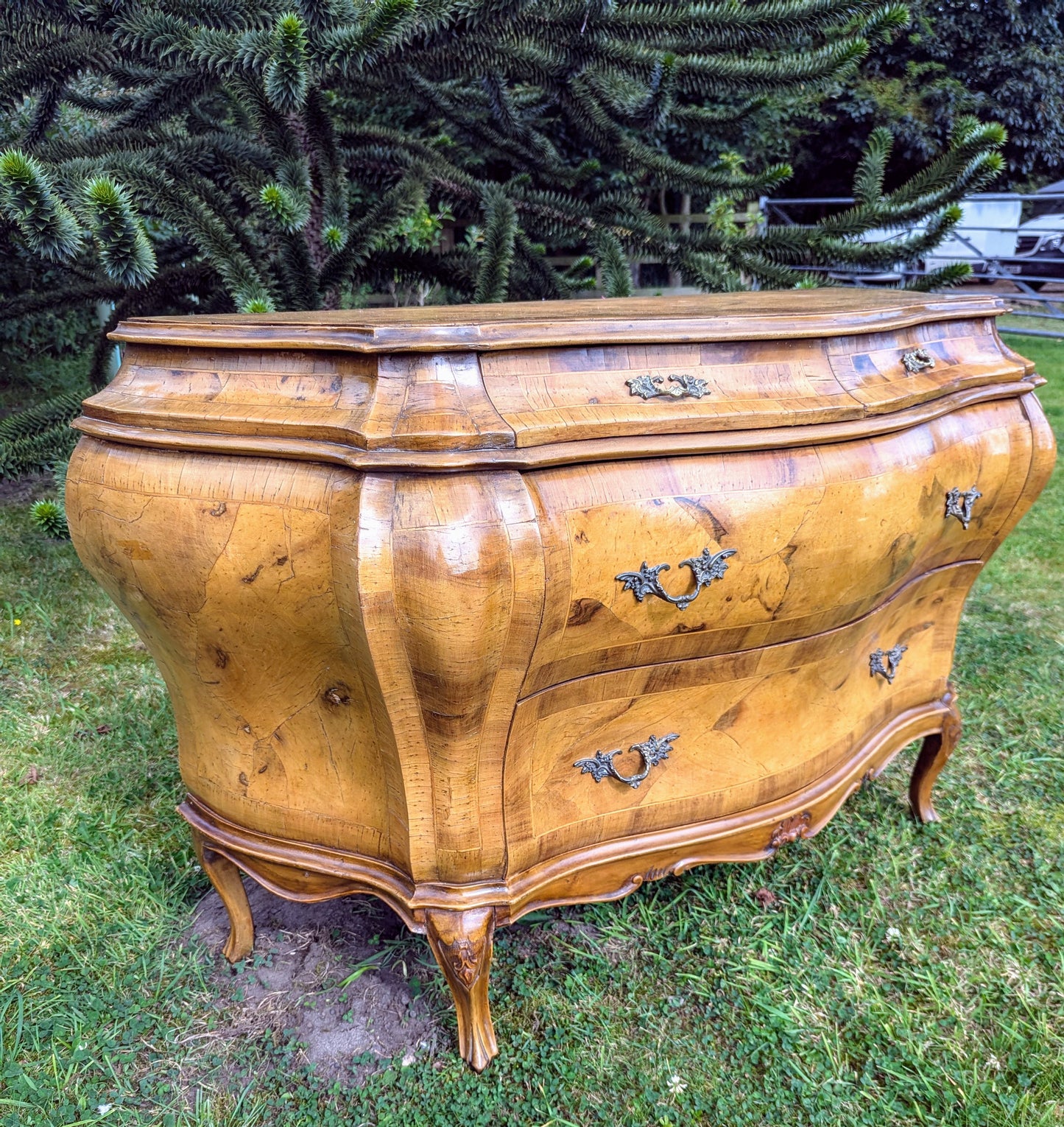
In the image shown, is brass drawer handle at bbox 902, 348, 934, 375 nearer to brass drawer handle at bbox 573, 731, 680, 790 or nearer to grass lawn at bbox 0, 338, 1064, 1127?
brass drawer handle at bbox 573, 731, 680, 790

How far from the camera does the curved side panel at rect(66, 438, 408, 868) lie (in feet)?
4.23

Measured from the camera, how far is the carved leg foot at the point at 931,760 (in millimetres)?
2270

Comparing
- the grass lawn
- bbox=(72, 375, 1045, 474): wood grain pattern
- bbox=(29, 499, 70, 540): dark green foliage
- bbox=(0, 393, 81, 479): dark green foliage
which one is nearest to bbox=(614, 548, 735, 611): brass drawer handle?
bbox=(72, 375, 1045, 474): wood grain pattern

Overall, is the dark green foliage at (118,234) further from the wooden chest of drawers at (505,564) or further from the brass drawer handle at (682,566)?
the brass drawer handle at (682,566)

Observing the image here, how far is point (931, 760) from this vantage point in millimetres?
2348

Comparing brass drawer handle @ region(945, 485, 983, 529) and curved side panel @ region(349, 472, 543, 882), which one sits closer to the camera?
curved side panel @ region(349, 472, 543, 882)

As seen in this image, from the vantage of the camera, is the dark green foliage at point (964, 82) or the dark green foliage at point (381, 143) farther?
the dark green foliage at point (964, 82)

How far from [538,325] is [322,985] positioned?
1.46 m

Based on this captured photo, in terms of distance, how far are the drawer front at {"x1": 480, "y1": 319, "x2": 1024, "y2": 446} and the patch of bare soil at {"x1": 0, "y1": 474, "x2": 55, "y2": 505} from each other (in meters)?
4.09

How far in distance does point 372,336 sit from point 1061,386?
7.38 metres

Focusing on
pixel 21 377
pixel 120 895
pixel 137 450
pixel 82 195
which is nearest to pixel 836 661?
pixel 137 450

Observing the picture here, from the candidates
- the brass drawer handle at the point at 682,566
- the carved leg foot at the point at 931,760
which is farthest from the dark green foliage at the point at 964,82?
the brass drawer handle at the point at 682,566

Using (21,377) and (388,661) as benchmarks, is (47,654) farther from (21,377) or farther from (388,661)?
(21,377)

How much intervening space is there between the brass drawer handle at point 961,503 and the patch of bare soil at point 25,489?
4.34 m
